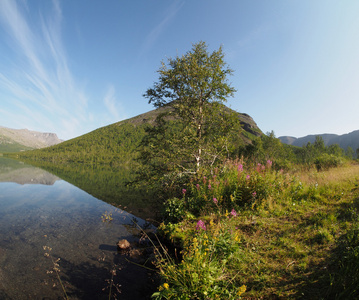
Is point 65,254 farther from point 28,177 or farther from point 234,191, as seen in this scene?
point 28,177

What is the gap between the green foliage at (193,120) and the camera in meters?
10.1

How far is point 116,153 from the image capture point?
565 feet

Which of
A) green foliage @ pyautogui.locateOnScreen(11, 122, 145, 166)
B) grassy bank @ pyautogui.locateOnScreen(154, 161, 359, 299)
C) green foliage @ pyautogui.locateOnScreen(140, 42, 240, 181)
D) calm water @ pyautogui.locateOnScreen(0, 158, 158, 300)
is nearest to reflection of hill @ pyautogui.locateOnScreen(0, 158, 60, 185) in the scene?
calm water @ pyautogui.locateOnScreen(0, 158, 158, 300)

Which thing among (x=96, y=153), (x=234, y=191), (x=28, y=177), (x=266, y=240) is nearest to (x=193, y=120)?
(x=234, y=191)

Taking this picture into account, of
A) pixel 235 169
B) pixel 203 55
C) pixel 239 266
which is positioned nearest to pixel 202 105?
pixel 203 55

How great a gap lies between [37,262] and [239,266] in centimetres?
801

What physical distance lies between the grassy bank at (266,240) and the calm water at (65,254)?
7.57 ft

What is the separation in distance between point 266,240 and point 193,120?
7.41m

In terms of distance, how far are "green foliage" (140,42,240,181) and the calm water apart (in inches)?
170

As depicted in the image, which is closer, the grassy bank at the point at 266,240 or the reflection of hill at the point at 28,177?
the grassy bank at the point at 266,240

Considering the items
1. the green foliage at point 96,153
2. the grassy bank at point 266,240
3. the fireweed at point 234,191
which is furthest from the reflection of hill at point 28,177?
the green foliage at point 96,153

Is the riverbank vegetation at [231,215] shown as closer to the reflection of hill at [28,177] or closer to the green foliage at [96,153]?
the reflection of hill at [28,177]

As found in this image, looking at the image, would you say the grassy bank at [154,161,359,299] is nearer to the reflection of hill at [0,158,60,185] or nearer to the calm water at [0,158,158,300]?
the calm water at [0,158,158,300]

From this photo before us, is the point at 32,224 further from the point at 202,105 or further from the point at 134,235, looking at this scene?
the point at 202,105
